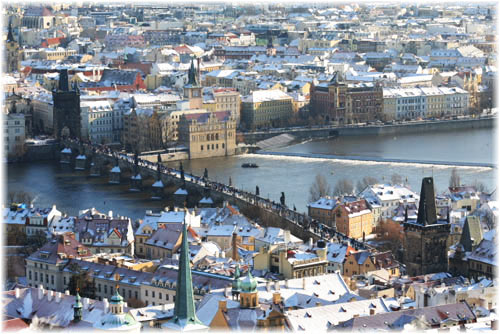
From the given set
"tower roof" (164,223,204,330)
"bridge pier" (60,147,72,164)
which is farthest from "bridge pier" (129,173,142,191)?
"tower roof" (164,223,204,330)

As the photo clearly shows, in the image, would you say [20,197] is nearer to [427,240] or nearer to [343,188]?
[343,188]

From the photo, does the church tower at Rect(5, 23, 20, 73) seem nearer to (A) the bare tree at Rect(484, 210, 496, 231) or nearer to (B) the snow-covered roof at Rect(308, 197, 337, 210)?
(B) the snow-covered roof at Rect(308, 197, 337, 210)

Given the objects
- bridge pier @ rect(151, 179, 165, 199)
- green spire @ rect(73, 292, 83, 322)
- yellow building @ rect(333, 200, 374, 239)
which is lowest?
bridge pier @ rect(151, 179, 165, 199)

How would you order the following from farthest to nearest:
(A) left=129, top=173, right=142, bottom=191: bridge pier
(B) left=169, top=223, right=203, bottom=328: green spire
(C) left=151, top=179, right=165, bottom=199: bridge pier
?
(A) left=129, top=173, right=142, bottom=191: bridge pier < (C) left=151, top=179, right=165, bottom=199: bridge pier < (B) left=169, top=223, right=203, bottom=328: green spire

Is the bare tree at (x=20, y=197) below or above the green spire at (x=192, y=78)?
below

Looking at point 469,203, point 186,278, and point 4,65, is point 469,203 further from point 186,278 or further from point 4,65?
point 4,65

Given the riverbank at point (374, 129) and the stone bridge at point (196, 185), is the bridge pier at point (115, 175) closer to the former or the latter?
the stone bridge at point (196, 185)

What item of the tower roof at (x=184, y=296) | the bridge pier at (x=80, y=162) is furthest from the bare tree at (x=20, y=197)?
the tower roof at (x=184, y=296)
